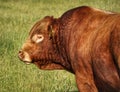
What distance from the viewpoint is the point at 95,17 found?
677 centimetres

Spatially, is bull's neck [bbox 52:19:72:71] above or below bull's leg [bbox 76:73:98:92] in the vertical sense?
above

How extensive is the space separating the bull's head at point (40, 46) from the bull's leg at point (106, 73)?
4.67 ft

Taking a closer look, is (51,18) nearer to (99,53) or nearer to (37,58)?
(37,58)

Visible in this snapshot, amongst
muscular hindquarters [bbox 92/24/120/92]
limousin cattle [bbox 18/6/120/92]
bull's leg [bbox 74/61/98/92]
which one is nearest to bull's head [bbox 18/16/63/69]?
limousin cattle [bbox 18/6/120/92]

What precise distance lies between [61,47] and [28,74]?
8.31 feet

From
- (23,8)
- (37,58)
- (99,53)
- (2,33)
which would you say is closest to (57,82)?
(37,58)

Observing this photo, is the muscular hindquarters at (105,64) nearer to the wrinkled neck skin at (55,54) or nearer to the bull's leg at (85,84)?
the bull's leg at (85,84)

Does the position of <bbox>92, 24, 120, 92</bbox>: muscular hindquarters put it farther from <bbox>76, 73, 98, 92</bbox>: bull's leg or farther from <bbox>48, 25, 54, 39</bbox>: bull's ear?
<bbox>48, 25, 54, 39</bbox>: bull's ear

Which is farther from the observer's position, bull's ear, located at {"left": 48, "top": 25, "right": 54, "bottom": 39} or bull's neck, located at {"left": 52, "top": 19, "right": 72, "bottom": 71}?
bull's ear, located at {"left": 48, "top": 25, "right": 54, "bottom": 39}

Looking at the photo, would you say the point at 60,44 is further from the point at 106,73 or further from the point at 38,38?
the point at 106,73

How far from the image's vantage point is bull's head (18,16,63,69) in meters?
7.43

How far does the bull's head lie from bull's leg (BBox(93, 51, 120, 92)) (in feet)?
4.67

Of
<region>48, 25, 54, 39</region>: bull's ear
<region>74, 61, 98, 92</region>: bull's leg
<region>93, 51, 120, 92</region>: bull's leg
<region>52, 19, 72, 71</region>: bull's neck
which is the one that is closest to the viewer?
<region>93, 51, 120, 92</region>: bull's leg

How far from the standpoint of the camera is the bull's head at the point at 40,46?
7.43 m
